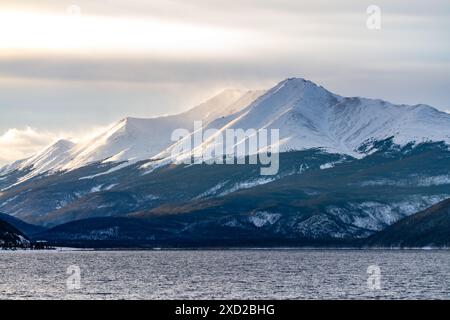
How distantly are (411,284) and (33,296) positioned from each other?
57.8 m

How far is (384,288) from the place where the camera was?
185 m
